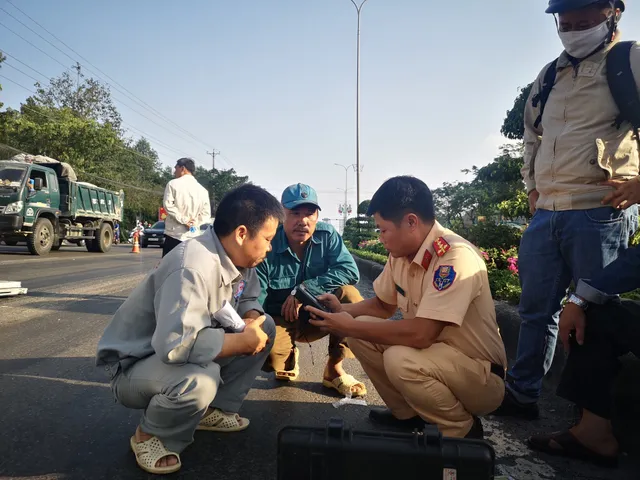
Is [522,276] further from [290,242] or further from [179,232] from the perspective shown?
[179,232]

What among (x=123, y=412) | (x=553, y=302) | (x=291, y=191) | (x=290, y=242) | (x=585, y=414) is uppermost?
(x=291, y=191)

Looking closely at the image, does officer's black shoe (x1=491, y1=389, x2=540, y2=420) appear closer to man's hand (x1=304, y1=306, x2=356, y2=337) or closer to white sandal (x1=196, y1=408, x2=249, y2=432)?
man's hand (x1=304, y1=306, x2=356, y2=337)

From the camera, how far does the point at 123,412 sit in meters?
2.51

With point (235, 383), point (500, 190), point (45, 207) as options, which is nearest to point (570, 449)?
point (235, 383)

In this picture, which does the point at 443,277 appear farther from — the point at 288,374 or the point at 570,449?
the point at 288,374

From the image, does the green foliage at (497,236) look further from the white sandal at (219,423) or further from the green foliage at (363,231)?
the green foliage at (363,231)

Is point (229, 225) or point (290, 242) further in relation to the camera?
point (290, 242)

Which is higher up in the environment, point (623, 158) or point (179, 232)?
point (623, 158)

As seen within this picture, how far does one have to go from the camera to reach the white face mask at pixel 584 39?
2408 millimetres

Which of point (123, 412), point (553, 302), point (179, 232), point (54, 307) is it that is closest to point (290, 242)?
point (123, 412)

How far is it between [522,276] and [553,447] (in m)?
0.97

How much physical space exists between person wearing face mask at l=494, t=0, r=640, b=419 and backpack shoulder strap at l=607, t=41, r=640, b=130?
1 centimetres

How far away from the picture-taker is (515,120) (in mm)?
8578

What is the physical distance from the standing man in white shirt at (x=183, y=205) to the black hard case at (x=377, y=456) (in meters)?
4.24
